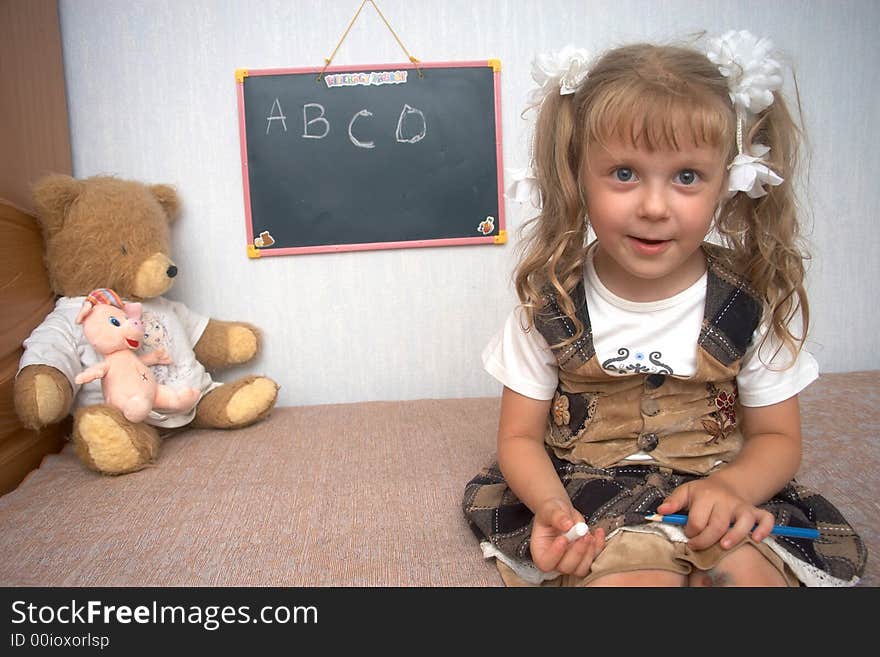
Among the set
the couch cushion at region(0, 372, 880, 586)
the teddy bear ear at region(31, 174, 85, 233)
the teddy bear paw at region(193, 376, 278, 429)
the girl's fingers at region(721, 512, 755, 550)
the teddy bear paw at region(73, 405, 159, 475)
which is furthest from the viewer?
the teddy bear paw at region(193, 376, 278, 429)

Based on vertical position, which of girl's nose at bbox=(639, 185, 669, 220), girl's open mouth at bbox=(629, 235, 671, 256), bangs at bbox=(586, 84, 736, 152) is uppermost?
bangs at bbox=(586, 84, 736, 152)

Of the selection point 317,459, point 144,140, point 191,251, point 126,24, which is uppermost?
point 126,24

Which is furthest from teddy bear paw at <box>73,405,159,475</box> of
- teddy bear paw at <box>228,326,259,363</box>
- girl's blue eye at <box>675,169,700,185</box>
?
girl's blue eye at <box>675,169,700,185</box>

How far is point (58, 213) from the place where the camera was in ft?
4.46

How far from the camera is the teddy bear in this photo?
1.23m

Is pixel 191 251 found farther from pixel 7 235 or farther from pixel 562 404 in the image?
pixel 562 404

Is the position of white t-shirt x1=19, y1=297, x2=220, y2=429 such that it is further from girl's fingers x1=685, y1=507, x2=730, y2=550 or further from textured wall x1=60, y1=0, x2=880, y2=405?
girl's fingers x1=685, y1=507, x2=730, y2=550

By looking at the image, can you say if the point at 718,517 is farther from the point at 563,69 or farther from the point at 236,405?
the point at 236,405

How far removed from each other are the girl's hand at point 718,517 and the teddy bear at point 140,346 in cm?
87

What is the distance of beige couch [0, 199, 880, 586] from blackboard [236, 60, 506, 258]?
1.28ft

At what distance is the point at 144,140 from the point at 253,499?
32.5 inches
